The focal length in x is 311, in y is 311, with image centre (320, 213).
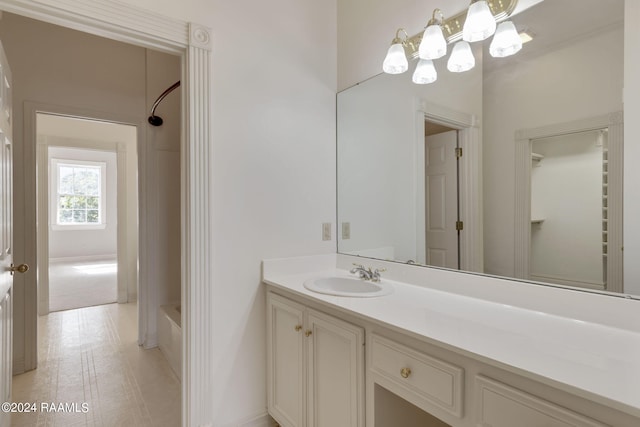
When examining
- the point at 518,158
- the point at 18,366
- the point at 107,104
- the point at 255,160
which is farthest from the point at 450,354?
the point at 107,104

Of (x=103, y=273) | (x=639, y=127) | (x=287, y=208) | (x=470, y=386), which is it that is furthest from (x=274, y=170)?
(x=103, y=273)

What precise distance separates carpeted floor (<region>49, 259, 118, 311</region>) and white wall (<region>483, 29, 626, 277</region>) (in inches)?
185

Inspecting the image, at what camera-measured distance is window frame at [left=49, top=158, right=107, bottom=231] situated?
7047 mm

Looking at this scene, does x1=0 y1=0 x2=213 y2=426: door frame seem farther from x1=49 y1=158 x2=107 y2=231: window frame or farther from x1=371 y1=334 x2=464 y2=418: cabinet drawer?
x1=49 y1=158 x2=107 y2=231: window frame

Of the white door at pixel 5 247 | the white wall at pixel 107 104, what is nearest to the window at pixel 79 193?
the white wall at pixel 107 104

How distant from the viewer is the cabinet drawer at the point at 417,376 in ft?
2.98

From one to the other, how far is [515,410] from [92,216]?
9224mm

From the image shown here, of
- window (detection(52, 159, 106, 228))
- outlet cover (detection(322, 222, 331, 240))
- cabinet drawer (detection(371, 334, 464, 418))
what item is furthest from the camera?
window (detection(52, 159, 106, 228))

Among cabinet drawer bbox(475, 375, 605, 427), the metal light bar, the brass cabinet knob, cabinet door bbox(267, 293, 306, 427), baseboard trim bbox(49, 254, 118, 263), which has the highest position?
the metal light bar

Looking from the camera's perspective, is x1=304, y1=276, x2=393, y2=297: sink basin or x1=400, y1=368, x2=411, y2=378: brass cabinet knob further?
x1=304, y1=276, x2=393, y2=297: sink basin

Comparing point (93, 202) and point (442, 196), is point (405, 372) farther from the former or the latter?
point (93, 202)

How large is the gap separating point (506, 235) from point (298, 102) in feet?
4.50

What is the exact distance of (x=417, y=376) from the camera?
3.29 ft

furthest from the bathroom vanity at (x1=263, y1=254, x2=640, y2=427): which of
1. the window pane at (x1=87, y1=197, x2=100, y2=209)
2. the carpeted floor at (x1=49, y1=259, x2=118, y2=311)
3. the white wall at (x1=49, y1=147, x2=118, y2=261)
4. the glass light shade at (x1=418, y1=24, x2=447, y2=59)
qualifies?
the window pane at (x1=87, y1=197, x2=100, y2=209)
